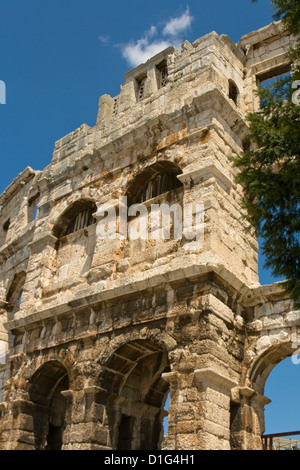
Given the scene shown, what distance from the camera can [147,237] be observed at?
9438 mm

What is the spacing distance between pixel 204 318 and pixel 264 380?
5.60 ft

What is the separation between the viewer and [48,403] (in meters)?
10.2

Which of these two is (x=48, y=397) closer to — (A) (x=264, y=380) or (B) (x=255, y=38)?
(A) (x=264, y=380)

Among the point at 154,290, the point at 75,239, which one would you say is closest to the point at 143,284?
the point at 154,290

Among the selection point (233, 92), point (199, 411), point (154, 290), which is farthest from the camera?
point (233, 92)

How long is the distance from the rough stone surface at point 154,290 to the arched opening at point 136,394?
0.03m

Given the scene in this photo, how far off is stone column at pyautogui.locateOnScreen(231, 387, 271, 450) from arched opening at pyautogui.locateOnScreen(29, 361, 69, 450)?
11.5 ft

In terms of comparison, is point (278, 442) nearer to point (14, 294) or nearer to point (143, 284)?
point (143, 284)

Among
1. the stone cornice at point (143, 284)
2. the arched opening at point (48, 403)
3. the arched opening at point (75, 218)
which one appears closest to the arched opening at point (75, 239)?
the arched opening at point (75, 218)

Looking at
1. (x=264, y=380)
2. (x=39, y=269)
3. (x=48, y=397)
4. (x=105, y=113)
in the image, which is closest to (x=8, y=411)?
(x=48, y=397)

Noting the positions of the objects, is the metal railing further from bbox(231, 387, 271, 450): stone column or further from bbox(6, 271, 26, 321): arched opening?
bbox(6, 271, 26, 321): arched opening

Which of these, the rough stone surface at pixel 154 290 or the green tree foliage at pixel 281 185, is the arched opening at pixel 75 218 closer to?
the rough stone surface at pixel 154 290

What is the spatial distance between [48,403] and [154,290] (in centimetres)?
356

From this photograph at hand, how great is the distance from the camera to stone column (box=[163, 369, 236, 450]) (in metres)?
6.94
